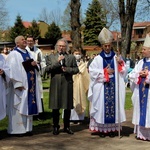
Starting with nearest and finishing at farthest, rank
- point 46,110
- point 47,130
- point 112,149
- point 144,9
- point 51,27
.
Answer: point 112,149 → point 47,130 → point 46,110 → point 144,9 → point 51,27

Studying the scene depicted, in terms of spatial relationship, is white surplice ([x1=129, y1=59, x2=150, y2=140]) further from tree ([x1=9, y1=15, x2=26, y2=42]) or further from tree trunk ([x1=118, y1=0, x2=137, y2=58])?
tree ([x1=9, y1=15, x2=26, y2=42])

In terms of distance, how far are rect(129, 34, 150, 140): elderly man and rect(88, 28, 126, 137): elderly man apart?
38cm

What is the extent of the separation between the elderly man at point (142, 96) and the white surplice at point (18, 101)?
2.42 metres

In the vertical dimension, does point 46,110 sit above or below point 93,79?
below

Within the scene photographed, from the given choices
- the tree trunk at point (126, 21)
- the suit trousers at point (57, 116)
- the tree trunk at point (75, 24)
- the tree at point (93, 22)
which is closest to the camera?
the suit trousers at point (57, 116)

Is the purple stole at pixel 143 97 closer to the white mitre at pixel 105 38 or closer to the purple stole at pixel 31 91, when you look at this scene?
the white mitre at pixel 105 38

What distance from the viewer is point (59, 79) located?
862cm

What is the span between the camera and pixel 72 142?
8031mm

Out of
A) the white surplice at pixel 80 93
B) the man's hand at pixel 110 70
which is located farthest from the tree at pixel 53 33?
the man's hand at pixel 110 70

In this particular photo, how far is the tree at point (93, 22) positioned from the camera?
6012 cm

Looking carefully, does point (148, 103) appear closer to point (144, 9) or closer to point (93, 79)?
point (93, 79)

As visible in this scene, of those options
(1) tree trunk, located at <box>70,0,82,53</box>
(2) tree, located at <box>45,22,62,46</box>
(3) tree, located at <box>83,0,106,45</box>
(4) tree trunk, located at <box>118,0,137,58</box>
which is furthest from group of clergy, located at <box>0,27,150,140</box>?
(2) tree, located at <box>45,22,62,46</box>

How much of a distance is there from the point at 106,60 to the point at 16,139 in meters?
2.68

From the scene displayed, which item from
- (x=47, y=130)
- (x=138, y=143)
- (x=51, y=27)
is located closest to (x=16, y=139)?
(x=47, y=130)
